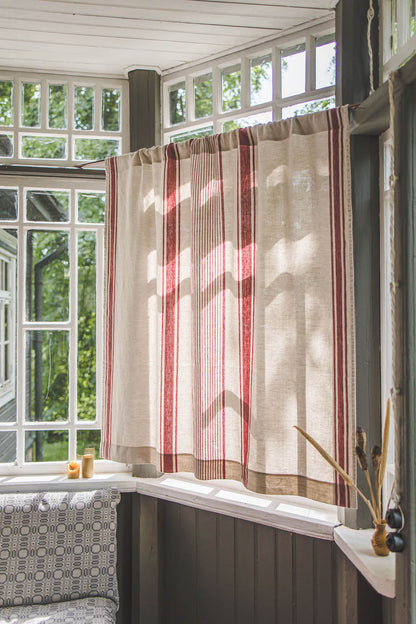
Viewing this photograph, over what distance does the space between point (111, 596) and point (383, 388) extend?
1.43 metres

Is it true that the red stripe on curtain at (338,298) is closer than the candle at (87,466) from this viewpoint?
Yes

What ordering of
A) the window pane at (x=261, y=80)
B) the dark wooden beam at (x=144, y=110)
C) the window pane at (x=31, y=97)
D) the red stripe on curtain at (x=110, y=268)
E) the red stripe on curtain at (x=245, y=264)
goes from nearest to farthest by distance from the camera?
the red stripe on curtain at (x=245, y=264) → the window pane at (x=261, y=80) → the red stripe on curtain at (x=110, y=268) → the dark wooden beam at (x=144, y=110) → the window pane at (x=31, y=97)

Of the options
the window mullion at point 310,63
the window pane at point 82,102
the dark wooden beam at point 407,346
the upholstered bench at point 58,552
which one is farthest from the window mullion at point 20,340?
the dark wooden beam at point 407,346

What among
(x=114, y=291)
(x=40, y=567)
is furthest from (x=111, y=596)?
(x=114, y=291)

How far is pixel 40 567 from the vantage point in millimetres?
2141

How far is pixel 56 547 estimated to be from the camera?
2.17 metres

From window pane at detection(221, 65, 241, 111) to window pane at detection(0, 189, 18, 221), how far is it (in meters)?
1.12

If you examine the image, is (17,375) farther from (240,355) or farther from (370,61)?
(370,61)

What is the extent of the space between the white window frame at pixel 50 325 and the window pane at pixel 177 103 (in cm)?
47

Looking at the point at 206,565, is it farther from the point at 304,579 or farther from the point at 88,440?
the point at 88,440

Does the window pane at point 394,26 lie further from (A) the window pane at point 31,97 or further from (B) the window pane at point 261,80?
(A) the window pane at point 31,97

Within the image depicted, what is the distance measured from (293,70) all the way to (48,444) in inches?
82.6

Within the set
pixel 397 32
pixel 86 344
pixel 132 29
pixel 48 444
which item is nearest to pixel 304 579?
pixel 48 444

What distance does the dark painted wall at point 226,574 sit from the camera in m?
1.89
